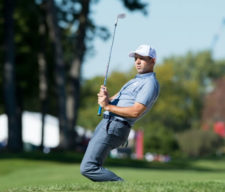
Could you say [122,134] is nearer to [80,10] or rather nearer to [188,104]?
[80,10]

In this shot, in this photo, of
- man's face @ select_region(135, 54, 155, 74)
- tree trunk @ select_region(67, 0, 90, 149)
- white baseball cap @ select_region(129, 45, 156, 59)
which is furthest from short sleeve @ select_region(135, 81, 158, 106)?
tree trunk @ select_region(67, 0, 90, 149)

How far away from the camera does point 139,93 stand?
8.47 meters

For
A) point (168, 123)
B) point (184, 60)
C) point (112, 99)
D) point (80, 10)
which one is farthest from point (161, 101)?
point (112, 99)

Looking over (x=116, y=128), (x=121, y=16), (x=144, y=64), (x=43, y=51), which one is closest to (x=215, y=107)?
(x=43, y=51)

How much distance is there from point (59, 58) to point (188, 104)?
77869 millimetres

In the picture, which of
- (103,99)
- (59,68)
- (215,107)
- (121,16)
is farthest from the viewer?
(215,107)

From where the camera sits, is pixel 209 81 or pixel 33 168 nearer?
pixel 33 168

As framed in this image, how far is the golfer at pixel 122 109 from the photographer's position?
8422 mm

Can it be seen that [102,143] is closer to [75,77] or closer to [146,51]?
[146,51]

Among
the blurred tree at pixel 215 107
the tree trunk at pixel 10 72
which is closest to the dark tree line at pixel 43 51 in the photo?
the tree trunk at pixel 10 72

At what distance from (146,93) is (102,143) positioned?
0.81m

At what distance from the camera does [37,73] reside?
148 ft

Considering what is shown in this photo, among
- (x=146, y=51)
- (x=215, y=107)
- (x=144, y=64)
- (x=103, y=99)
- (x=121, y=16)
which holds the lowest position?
(x=215, y=107)

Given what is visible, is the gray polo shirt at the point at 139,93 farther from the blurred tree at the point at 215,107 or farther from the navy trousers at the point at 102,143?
the blurred tree at the point at 215,107
